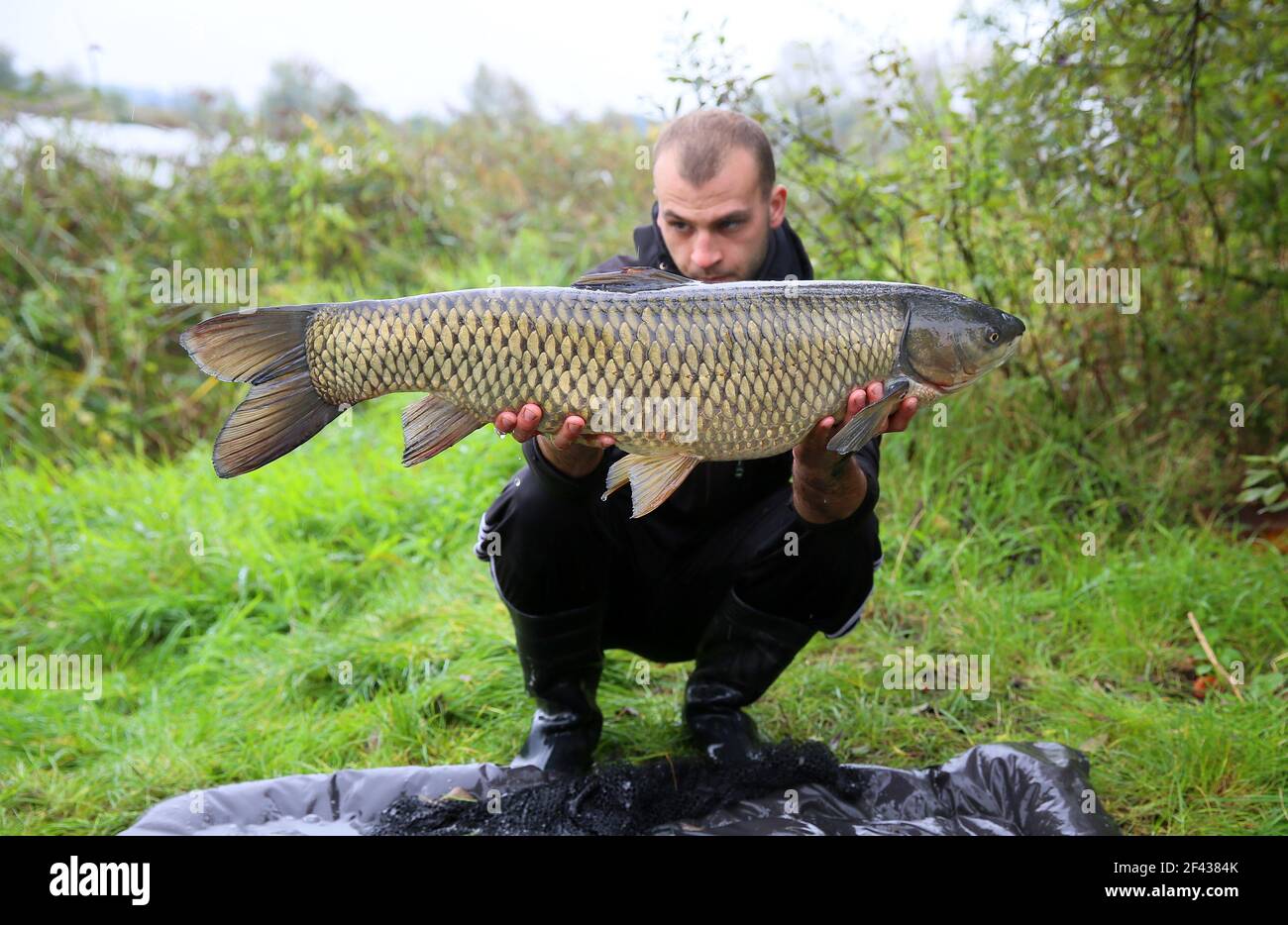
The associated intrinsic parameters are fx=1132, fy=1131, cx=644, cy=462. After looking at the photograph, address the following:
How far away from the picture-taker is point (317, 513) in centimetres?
336

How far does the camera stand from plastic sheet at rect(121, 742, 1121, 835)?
1948 mm

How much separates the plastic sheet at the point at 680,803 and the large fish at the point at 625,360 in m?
0.58

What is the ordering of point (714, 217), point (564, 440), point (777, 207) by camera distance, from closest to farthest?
point (564, 440), point (714, 217), point (777, 207)

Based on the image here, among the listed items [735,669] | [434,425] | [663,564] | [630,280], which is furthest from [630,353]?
[735,669]

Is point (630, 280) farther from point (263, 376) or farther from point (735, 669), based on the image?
point (735, 669)

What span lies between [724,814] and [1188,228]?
234cm

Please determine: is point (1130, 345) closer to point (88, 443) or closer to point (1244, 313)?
point (1244, 313)

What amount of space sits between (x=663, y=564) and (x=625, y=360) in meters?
0.63

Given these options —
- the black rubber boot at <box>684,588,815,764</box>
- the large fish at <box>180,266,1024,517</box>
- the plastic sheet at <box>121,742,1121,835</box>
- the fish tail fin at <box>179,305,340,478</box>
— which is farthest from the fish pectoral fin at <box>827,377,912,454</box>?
the fish tail fin at <box>179,305,340,478</box>

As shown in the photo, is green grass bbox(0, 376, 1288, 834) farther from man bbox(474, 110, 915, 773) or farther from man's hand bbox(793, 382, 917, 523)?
man's hand bbox(793, 382, 917, 523)

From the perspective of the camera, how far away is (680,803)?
203cm

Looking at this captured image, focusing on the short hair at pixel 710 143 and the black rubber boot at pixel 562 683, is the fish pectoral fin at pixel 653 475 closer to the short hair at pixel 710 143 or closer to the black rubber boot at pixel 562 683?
the black rubber boot at pixel 562 683
